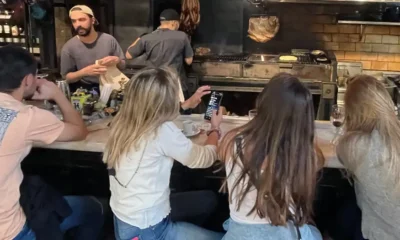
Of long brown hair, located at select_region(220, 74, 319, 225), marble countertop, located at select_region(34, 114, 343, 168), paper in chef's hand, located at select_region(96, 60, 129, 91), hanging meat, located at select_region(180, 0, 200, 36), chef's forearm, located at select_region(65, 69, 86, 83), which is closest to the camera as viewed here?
long brown hair, located at select_region(220, 74, 319, 225)

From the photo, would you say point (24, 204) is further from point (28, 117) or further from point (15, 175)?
point (28, 117)

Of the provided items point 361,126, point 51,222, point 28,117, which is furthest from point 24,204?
point 361,126

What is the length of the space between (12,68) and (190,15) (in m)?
3.02

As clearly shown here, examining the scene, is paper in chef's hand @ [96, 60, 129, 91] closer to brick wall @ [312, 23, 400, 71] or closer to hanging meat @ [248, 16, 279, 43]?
hanging meat @ [248, 16, 279, 43]

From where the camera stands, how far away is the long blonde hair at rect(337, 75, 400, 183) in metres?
2.00

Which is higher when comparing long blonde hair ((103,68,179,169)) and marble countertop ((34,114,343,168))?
long blonde hair ((103,68,179,169))

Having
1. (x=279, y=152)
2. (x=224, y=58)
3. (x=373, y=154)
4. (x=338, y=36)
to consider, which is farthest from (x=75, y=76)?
(x=338, y=36)

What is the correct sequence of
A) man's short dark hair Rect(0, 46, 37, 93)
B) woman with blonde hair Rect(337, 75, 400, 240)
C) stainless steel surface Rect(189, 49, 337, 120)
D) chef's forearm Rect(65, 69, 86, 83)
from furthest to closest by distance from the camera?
1. stainless steel surface Rect(189, 49, 337, 120)
2. chef's forearm Rect(65, 69, 86, 83)
3. man's short dark hair Rect(0, 46, 37, 93)
4. woman with blonde hair Rect(337, 75, 400, 240)

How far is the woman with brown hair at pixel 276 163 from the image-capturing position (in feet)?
6.13

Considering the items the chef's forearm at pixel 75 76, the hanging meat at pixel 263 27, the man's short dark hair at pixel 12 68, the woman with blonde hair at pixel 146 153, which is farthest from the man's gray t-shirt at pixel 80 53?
the woman with blonde hair at pixel 146 153

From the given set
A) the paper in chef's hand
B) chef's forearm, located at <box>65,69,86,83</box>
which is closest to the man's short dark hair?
the paper in chef's hand

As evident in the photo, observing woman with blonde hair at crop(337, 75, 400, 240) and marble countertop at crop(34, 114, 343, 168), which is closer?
woman with blonde hair at crop(337, 75, 400, 240)

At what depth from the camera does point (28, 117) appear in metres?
2.09

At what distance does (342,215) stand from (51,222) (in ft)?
4.28
